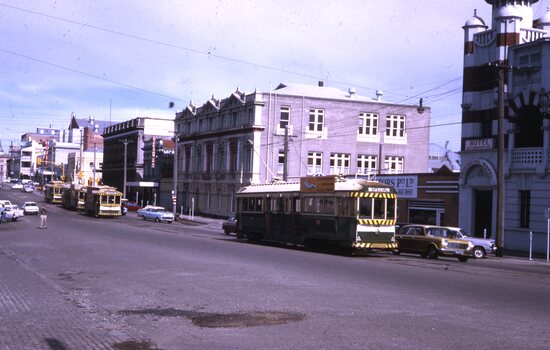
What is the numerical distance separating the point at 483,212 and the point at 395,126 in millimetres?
26732

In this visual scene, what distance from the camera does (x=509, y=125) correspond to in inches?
1518

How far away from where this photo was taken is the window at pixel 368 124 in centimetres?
6569

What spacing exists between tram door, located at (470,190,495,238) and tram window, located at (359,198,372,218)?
611 inches

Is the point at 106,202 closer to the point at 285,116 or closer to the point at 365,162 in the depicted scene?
the point at 285,116

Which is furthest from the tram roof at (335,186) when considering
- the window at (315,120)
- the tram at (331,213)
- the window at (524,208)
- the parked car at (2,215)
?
the window at (315,120)

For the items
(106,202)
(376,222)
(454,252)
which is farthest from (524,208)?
(106,202)

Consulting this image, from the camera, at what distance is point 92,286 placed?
53.4 ft

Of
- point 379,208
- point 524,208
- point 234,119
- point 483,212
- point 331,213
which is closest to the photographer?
point 379,208

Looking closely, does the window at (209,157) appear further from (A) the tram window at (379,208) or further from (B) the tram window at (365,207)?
(B) the tram window at (365,207)

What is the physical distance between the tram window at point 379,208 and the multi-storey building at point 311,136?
3119cm

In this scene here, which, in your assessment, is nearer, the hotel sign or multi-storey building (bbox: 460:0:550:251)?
multi-storey building (bbox: 460:0:550:251)

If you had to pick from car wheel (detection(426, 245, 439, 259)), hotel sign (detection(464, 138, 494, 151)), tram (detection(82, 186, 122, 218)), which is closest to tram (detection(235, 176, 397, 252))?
car wheel (detection(426, 245, 439, 259))

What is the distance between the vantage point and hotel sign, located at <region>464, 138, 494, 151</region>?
1570 inches

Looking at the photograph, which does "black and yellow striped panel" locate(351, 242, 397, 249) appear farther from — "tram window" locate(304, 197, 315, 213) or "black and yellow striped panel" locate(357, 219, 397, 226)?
"tram window" locate(304, 197, 315, 213)
